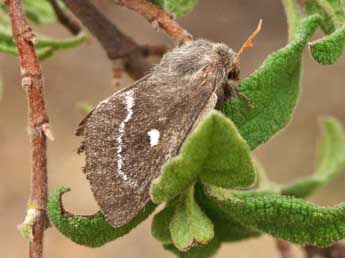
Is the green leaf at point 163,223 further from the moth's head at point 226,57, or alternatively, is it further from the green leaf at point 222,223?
the moth's head at point 226,57

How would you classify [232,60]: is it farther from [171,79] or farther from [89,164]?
[89,164]

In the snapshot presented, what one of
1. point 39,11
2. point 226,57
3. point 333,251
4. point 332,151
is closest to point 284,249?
point 333,251

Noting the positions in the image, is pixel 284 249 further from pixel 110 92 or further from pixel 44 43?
pixel 110 92

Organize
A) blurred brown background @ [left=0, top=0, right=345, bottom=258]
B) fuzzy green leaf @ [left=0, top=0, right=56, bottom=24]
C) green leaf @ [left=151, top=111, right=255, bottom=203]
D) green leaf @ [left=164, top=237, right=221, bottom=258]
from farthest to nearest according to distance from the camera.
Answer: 1. blurred brown background @ [left=0, top=0, right=345, bottom=258]
2. fuzzy green leaf @ [left=0, top=0, right=56, bottom=24]
3. green leaf @ [left=164, top=237, right=221, bottom=258]
4. green leaf @ [left=151, top=111, right=255, bottom=203]

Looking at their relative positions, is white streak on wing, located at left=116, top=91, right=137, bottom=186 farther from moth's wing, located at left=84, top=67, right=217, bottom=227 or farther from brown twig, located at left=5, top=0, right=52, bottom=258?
brown twig, located at left=5, top=0, right=52, bottom=258

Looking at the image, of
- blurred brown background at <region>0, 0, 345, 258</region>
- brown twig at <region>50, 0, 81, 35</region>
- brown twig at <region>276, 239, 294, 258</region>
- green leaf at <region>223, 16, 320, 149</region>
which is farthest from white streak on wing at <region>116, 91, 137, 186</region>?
blurred brown background at <region>0, 0, 345, 258</region>

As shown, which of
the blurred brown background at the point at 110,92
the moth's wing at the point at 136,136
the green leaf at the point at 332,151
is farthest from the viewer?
the blurred brown background at the point at 110,92

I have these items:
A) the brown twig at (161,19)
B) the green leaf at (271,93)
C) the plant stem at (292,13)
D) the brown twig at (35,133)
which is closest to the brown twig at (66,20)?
the brown twig at (161,19)
